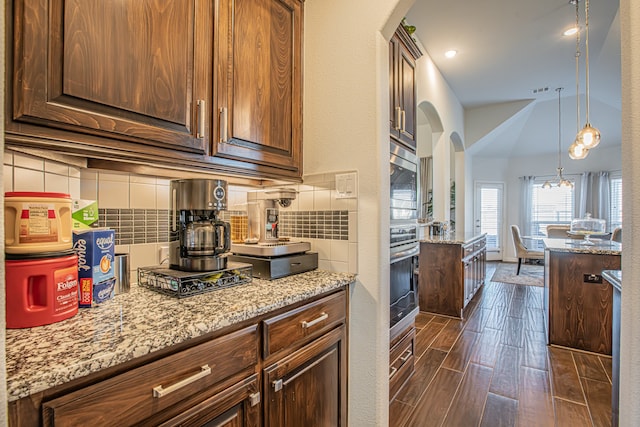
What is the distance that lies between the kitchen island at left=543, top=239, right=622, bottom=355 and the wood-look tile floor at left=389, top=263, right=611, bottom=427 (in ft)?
0.43

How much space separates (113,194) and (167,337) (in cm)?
79

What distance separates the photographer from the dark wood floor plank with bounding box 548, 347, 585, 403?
2.03 m

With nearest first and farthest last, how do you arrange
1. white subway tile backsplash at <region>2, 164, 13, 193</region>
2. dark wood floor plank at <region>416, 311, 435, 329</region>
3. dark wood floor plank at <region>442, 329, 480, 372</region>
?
white subway tile backsplash at <region>2, 164, 13, 193</region> < dark wood floor plank at <region>442, 329, 480, 372</region> < dark wood floor plank at <region>416, 311, 435, 329</region>

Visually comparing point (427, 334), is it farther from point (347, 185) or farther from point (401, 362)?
point (347, 185)

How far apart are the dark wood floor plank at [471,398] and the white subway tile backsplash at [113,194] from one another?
2.05 meters

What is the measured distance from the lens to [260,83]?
1408mm

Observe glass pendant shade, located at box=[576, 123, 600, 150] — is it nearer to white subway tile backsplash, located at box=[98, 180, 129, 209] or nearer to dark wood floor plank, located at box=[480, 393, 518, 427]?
dark wood floor plank, located at box=[480, 393, 518, 427]

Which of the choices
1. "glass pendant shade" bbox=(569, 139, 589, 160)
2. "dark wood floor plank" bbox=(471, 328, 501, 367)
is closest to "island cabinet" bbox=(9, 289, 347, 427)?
"dark wood floor plank" bbox=(471, 328, 501, 367)

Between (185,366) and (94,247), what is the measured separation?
1.72ft

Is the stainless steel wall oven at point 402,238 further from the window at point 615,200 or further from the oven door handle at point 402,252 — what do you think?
the window at point 615,200

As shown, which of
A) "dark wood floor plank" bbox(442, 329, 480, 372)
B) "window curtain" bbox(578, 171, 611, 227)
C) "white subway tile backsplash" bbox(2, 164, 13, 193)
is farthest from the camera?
"window curtain" bbox(578, 171, 611, 227)

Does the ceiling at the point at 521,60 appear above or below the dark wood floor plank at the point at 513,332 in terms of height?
above

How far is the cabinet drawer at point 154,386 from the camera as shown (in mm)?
627

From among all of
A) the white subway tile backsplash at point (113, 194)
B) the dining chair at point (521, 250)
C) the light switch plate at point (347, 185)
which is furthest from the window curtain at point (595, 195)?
the white subway tile backsplash at point (113, 194)
